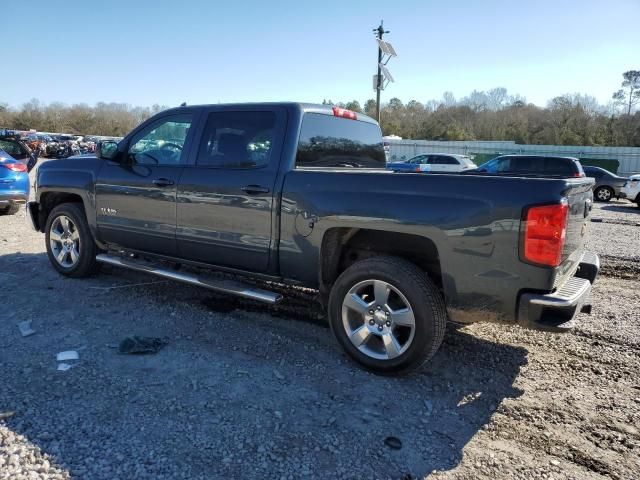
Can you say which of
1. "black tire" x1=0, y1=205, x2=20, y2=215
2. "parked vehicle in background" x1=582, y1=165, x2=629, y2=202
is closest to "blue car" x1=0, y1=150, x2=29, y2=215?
"black tire" x1=0, y1=205, x2=20, y2=215

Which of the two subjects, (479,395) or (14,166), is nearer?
(479,395)

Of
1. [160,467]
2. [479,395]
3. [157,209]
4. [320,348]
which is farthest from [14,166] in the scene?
[479,395]

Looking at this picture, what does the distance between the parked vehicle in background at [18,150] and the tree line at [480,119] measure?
1201 inches

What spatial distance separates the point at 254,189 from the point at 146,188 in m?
1.42

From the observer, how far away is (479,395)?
3.35m

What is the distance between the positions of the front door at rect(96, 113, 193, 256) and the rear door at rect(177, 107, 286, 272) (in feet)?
0.61

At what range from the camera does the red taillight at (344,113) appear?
15.0 ft

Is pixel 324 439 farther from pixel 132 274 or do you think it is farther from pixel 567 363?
pixel 132 274

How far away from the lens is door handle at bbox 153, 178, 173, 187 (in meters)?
4.56

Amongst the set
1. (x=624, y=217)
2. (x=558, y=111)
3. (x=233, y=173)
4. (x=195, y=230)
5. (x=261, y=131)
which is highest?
(x=558, y=111)

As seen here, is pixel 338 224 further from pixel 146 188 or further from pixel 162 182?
pixel 146 188

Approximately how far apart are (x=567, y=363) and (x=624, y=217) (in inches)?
478

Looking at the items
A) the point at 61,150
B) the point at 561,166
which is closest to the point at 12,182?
the point at 561,166

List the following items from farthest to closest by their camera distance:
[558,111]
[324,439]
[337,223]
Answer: [558,111], [337,223], [324,439]
